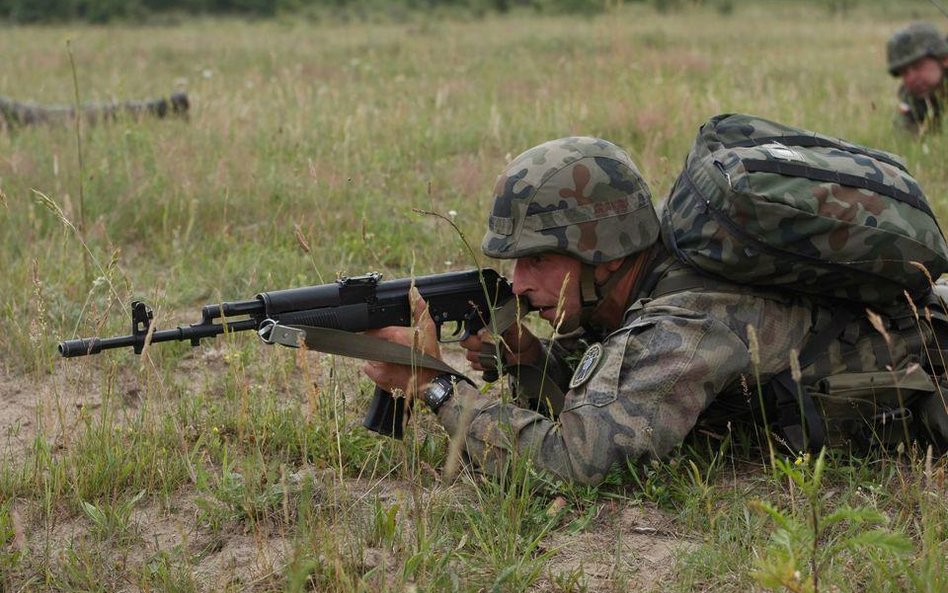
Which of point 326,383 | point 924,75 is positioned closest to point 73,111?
point 326,383

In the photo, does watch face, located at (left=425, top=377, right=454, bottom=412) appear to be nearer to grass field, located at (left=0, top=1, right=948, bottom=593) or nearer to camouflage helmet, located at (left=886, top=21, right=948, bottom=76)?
grass field, located at (left=0, top=1, right=948, bottom=593)

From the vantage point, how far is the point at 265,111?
846cm

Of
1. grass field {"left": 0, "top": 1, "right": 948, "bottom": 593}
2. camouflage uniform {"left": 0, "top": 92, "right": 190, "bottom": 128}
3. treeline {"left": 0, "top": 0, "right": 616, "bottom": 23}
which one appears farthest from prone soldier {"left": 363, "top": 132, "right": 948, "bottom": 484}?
treeline {"left": 0, "top": 0, "right": 616, "bottom": 23}

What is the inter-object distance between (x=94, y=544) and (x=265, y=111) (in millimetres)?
5629

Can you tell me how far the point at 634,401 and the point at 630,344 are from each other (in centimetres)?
18

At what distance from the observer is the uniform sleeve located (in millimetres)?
3334

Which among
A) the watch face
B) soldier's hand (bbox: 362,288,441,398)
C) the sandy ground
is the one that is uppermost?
soldier's hand (bbox: 362,288,441,398)

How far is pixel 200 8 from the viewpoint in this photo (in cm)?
2567

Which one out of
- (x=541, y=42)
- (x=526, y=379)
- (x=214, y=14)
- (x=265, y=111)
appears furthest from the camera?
(x=214, y=14)

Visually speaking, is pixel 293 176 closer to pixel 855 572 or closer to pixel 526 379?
pixel 526 379

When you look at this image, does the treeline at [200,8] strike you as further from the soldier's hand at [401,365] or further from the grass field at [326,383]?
the soldier's hand at [401,365]

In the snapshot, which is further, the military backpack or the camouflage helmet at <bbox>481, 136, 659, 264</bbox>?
the camouflage helmet at <bbox>481, 136, 659, 264</bbox>

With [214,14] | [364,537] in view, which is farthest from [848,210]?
[214,14]

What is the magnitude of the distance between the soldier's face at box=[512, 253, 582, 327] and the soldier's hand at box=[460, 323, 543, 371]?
0.12 metres
